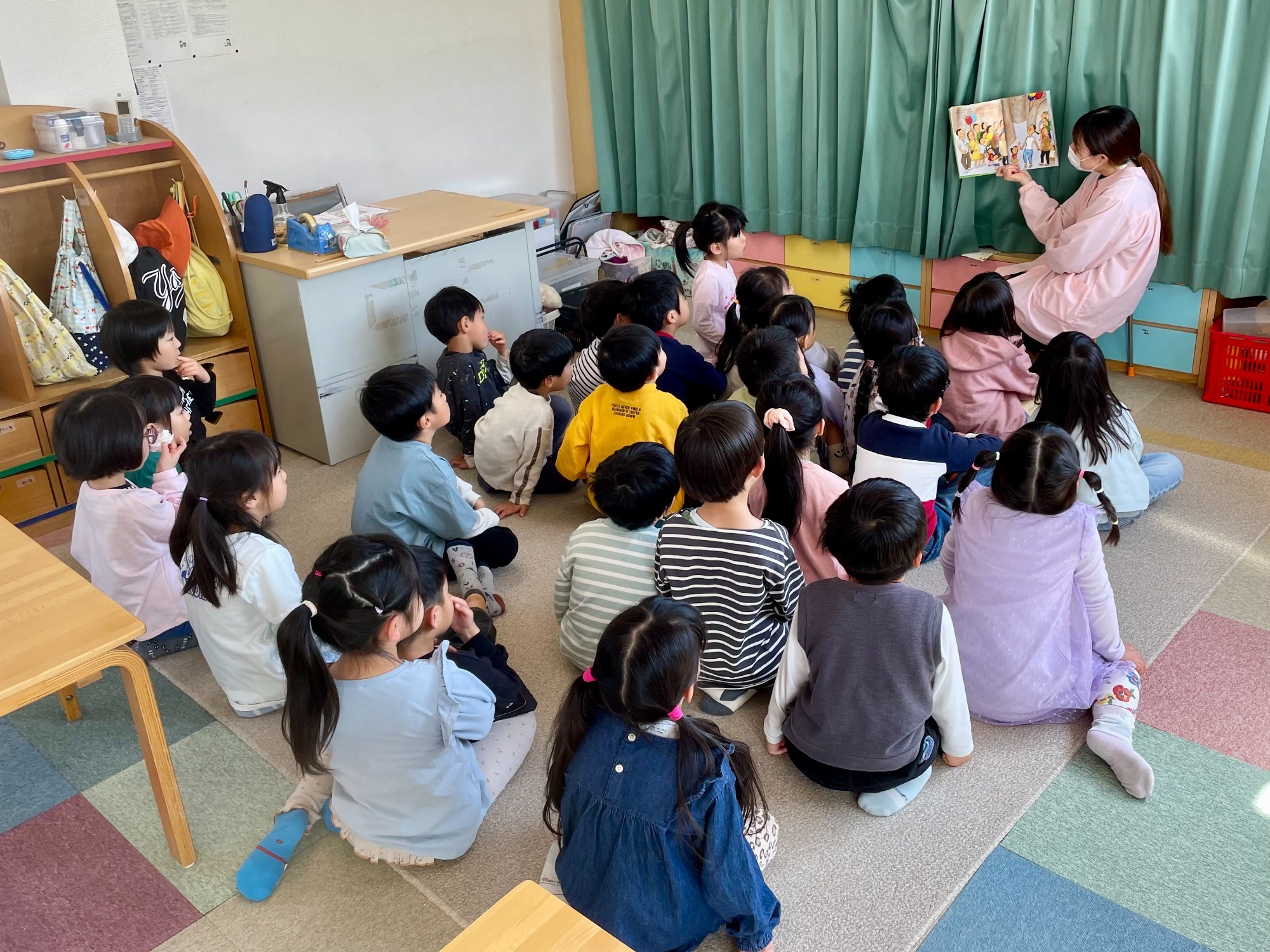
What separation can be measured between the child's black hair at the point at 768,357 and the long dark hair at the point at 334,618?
1.37 metres

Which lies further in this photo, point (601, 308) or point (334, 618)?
point (601, 308)

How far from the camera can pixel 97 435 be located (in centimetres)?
237

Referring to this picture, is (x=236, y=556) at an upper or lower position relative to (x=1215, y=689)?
upper

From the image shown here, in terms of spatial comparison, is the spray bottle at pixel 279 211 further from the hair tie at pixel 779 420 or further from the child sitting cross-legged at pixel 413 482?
the hair tie at pixel 779 420

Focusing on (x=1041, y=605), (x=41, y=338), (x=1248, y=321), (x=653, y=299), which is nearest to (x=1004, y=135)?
(x=1248, y=321)

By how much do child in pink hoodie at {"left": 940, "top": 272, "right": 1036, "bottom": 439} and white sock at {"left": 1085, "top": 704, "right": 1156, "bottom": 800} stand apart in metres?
1.17

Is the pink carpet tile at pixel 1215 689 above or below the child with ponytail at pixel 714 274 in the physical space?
below

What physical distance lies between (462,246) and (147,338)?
3.97 ft

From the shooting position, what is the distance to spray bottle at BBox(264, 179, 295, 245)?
3674mm

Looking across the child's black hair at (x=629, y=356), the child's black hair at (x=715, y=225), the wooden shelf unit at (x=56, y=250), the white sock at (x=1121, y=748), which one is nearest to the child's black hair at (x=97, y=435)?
the wooden shelf unit at (x=56, y=250)

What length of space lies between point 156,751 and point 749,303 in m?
2.21

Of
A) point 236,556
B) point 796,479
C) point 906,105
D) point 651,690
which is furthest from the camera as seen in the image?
point 906,105

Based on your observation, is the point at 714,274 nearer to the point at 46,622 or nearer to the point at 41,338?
the point at 41,338

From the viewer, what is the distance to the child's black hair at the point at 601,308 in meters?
3.46
